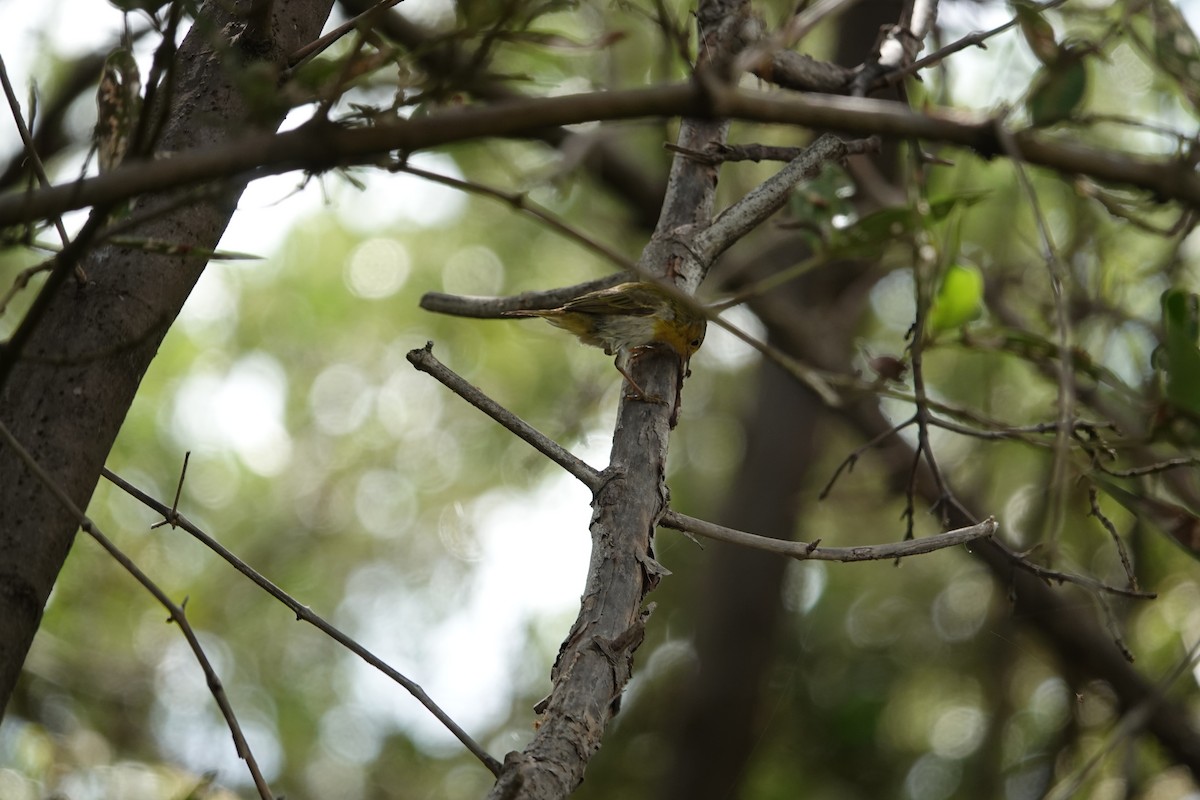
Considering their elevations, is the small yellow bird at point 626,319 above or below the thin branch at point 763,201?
above

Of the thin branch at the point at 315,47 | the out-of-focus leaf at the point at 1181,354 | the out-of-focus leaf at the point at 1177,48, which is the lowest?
the out-of-focus leaf at the point at 1181,354

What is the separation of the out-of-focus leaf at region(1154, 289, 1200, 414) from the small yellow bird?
1.09 meters

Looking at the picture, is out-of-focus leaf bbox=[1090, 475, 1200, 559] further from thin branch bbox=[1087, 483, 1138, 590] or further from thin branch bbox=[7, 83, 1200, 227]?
thin branch bbox=[7, 83, 1200, 227]

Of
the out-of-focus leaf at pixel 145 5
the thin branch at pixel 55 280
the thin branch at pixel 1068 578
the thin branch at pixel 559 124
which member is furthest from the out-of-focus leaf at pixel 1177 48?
the thin branch at pixel 55 280

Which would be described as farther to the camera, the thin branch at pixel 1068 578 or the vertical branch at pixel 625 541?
the thin branch at pixel 1068 578

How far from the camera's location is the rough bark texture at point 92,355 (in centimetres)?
134

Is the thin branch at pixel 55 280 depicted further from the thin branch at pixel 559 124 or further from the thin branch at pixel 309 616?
the thin branch at pixel 309 616

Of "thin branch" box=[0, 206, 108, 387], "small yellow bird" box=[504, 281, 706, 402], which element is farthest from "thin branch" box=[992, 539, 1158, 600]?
"thin branch" box=[0, 206, 108, 387]

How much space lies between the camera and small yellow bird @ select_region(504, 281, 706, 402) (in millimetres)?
2641

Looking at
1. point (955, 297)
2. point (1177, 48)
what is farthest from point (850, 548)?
point (1177, 48)

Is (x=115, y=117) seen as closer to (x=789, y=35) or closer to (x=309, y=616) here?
(x=309, y=616)

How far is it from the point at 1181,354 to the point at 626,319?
5.49 feet

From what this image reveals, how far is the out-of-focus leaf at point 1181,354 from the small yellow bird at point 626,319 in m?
1.09

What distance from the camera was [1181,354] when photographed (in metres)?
1.60
